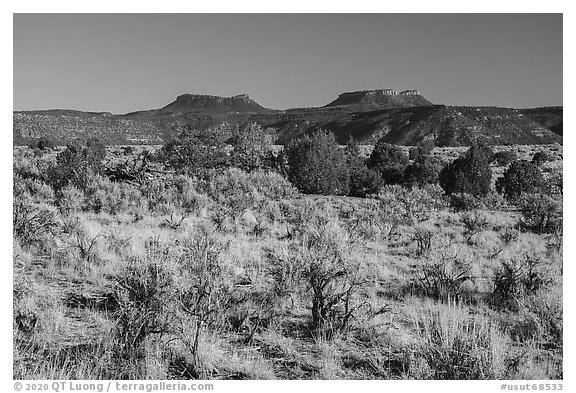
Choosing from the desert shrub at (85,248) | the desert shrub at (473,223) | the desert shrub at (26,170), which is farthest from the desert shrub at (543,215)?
the desert shrub at (26,170)

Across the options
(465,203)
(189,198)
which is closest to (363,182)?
(465,203)

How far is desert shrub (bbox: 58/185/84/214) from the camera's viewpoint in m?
11.5

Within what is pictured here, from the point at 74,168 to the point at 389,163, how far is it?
15.1 meters

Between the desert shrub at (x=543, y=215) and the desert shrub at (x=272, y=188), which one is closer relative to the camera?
the desert shrub at (x=543, y=215)

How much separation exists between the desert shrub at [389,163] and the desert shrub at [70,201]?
14.1 m

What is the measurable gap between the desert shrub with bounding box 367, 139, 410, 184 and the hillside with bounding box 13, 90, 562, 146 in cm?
2777

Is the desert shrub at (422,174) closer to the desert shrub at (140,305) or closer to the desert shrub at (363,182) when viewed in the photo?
the desert shrub at (363,182)

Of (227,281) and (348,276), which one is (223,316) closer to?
(227,281)

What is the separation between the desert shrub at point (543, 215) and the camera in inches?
475

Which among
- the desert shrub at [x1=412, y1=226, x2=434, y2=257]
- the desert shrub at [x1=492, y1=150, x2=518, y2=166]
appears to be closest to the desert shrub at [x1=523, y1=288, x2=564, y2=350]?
the desert shrub at [x1=412, y1=226, x2=434, y2=257]

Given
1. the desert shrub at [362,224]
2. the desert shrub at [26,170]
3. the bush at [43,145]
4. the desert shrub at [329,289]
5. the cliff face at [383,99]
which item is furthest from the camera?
the cliff face at [383,99]

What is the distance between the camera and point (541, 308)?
4773 mm

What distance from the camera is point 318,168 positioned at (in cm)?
2006
